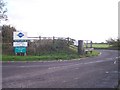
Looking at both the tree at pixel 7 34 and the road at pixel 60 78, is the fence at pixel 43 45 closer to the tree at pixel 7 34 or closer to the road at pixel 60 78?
the tree at pixel 7 34

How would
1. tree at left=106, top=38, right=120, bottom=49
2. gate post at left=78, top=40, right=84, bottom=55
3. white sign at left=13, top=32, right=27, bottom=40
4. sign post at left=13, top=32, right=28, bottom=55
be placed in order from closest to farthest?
sign post at left=13, top=32, right=28, bottom=55 → white sign at left=13, top=32, right=27, bottom=40 → gate post at left=78, top=40, right=84, bottom=55 → tree at left=106, top=38, right=120, bottom=49

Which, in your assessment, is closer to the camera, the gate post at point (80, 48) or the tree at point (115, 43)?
the gate post at point (80, 48)

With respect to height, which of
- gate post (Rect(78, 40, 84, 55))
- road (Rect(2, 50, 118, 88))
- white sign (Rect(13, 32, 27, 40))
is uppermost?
white sign (Rect(13, 32, 27, 40))

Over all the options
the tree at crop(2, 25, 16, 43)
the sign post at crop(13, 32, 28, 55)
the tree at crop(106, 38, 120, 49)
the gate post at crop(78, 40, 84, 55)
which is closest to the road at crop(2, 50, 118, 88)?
the sign post at crop(13, 32, 28, 55)

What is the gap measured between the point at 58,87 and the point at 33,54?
2230cm

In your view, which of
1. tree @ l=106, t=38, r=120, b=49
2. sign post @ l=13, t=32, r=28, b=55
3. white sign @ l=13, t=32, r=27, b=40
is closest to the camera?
sign post @ l=13, t=32, r=28, b=55

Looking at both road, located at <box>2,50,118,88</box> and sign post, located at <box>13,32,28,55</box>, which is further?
sign post, located at <box>13,32,28,55</box>

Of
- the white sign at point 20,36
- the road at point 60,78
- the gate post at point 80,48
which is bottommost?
the road at point 60,78

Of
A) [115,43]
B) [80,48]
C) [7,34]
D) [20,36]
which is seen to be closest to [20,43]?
[20,36]

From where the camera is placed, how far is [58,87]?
12.9 meters

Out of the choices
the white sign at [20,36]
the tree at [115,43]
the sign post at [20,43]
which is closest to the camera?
the sign post at [20,43]

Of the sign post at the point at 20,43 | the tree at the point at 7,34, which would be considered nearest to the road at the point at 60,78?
the sign post at the point at 20,43

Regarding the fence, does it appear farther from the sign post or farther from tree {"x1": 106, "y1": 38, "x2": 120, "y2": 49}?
tree {"x1": 106, "y1": 38, "x2": 120, "y2": 49}

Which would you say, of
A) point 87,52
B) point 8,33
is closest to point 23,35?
point 8,33
